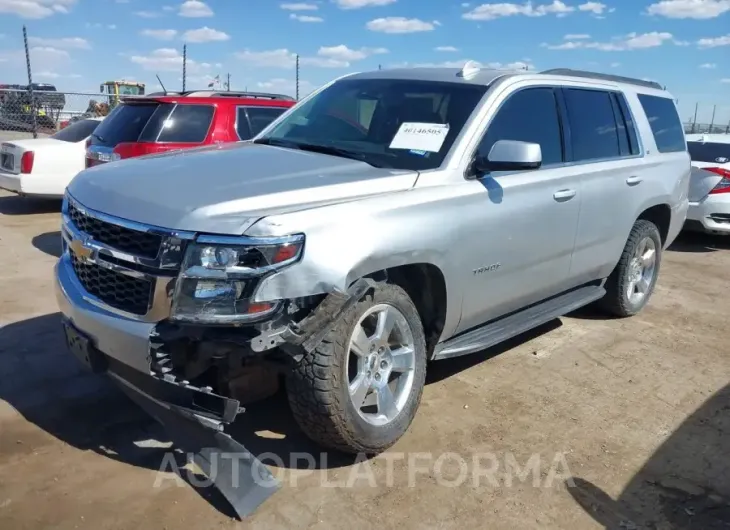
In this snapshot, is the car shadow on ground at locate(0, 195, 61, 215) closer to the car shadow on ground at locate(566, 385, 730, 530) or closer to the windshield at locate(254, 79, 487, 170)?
the windshield at locate(254, 79, 487, 170)

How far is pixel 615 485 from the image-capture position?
3.37 metres

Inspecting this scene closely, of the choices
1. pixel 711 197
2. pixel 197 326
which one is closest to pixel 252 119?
pixel 197 326

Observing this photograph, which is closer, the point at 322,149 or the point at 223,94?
the point at 322,149

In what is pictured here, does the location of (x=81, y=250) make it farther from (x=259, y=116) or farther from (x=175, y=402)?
(x=259, y=116)

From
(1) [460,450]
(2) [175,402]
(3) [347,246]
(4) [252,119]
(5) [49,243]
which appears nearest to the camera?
(2) [175,402]

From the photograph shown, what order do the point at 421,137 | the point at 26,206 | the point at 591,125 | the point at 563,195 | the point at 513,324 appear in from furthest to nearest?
1. the point at 26,206
2. the point at 591,125
3. the point at 563,195
4. the point at 513,324
5. the point at 421,137

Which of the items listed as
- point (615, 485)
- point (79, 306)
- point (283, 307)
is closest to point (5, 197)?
point (79, 306)

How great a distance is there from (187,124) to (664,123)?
5129 millimetres

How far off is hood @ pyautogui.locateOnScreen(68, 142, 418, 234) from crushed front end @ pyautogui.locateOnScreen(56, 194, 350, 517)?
85mm

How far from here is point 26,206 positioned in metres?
10.7

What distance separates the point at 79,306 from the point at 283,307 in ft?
3.58

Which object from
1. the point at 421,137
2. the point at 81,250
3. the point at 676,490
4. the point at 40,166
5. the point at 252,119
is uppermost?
the point at 421,137

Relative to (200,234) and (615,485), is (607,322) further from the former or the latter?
(200,234)

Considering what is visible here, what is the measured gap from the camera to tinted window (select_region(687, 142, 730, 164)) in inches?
386
